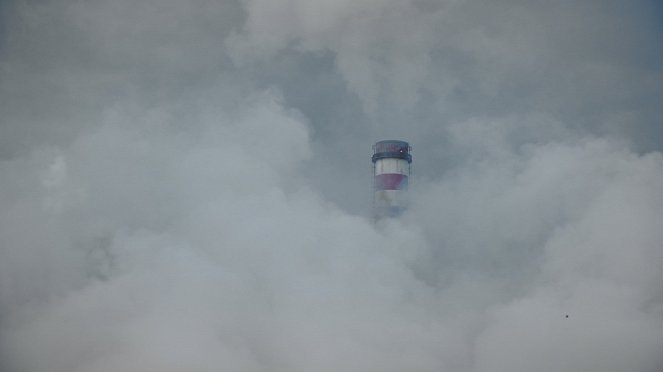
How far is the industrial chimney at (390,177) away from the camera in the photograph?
50938 mm

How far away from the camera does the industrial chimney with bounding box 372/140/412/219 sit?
50.9 m

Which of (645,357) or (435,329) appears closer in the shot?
(645,357)

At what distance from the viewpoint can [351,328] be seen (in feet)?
112

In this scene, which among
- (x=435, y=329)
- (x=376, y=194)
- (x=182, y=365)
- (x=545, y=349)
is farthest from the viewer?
(x=376, y=194)

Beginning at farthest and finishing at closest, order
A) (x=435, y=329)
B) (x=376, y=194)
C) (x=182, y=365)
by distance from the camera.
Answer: (x=376, y=194)
(x=435, y=329)
(x=182, y=365)

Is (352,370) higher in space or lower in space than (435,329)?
lower

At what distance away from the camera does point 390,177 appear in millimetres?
51250

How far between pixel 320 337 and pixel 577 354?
12373 mm

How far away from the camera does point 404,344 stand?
1324 inches

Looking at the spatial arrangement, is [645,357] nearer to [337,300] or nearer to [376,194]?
[337,300]

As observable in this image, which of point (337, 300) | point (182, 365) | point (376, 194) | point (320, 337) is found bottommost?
point (182, 365)

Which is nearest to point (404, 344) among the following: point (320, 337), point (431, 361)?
point (431, 361)

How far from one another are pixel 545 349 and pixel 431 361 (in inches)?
223

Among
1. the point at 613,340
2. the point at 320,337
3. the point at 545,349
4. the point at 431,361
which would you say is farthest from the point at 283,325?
the point at 613,340
